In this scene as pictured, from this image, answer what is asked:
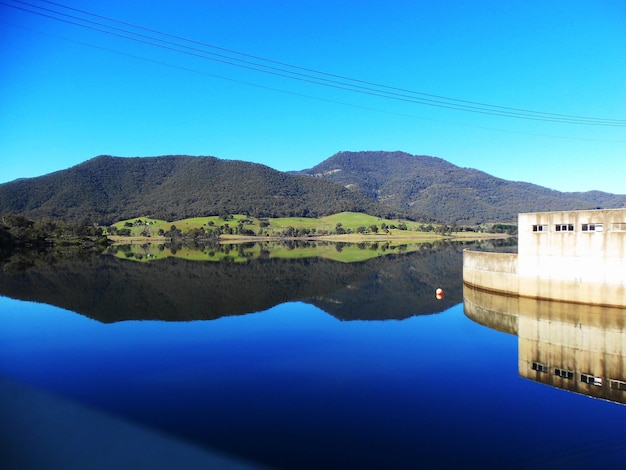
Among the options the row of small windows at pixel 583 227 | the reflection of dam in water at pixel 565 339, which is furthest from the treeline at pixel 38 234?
the row of small windows at pixel 583 227

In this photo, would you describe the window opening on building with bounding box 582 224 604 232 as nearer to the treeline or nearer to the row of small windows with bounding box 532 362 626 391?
the row of small windows with bounding box 532 362 626 391

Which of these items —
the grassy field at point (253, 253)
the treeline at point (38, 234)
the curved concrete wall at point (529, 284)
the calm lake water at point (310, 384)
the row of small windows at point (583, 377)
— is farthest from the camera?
the treeline at point (38, 234)

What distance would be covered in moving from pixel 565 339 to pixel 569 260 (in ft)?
24.5

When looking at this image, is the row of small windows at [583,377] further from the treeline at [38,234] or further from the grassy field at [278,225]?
the grassy field at [278,225]

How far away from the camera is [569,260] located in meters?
23.4

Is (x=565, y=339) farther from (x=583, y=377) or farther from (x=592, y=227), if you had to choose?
(x=592, y=227)

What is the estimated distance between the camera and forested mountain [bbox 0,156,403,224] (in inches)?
6043

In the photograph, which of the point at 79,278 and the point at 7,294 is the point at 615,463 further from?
the point at 79,278

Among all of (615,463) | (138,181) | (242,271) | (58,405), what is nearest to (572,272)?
(615,463)

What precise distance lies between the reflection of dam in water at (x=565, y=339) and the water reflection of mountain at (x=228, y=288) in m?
3.88

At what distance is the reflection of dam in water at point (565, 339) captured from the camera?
42.9 feet

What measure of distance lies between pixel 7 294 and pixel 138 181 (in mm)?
178502

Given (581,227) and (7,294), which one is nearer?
(581,227)

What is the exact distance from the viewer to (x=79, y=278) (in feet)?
129
